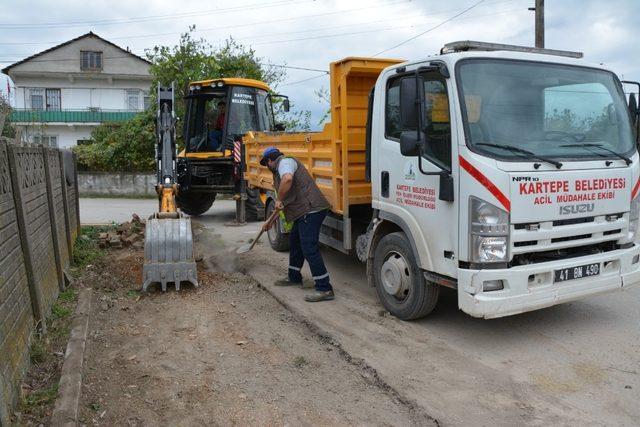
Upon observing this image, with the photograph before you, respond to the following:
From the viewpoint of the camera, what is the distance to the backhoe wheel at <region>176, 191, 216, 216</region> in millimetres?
12656

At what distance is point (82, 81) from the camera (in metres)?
38.0

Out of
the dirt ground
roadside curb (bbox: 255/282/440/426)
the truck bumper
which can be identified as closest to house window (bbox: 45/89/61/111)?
the dirt ground

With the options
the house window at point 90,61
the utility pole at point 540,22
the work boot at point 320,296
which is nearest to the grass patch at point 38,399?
the work boot at point 320,296

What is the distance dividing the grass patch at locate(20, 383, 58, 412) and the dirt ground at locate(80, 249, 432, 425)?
204mm

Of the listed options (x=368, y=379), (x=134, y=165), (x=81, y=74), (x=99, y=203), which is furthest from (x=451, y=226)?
(x=81, y=74)

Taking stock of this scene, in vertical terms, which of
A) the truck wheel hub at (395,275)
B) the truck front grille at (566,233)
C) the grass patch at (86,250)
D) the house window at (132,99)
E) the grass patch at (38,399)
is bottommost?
the grass patch at (38,399)

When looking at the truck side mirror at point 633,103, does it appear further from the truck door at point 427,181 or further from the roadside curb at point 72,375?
the roadside curb at point 72,375

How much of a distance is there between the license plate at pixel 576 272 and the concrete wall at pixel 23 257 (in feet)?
12.5

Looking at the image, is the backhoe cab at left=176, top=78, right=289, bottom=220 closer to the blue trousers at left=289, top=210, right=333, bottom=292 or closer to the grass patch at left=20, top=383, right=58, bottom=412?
the blue trousers at left=289, top=210, right=333, bottom=292

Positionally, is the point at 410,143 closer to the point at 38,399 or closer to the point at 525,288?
the point at 525,288

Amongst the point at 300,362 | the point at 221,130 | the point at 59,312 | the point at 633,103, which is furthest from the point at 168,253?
the point at 221,130

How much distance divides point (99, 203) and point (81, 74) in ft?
78.0

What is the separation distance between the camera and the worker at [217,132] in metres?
11.4

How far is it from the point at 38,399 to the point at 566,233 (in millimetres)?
3932
